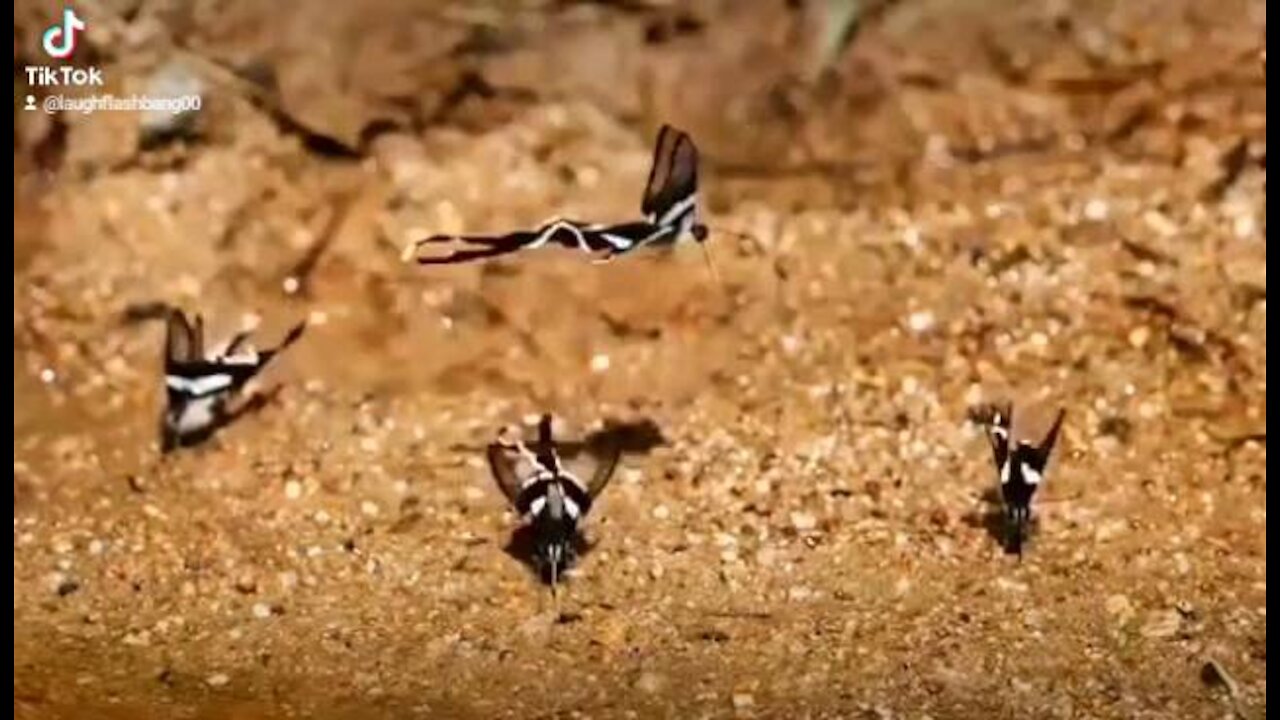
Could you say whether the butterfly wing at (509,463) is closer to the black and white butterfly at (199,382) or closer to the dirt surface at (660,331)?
the dirt surface at (660,331)

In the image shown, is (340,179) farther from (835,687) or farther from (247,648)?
(835,687)

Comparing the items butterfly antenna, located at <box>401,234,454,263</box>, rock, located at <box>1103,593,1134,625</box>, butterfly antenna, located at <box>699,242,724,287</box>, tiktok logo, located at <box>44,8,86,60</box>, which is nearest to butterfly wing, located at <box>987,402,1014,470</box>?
rock, located at <box>1103,593,1134,625</box>

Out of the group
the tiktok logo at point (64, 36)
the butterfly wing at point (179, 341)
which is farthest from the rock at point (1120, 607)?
the tiktok logo at point (64, 36)

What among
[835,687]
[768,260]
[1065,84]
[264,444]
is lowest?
[835,687]

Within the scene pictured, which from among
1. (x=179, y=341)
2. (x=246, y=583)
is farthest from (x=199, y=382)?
(x=246, y=583)

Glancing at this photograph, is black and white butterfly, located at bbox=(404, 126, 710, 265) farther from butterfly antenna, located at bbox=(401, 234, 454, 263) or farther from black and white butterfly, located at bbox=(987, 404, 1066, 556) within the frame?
black and white butterfly, located at bbox=(987, 404, 1066, 556)

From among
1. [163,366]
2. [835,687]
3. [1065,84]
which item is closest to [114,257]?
[163,366]
